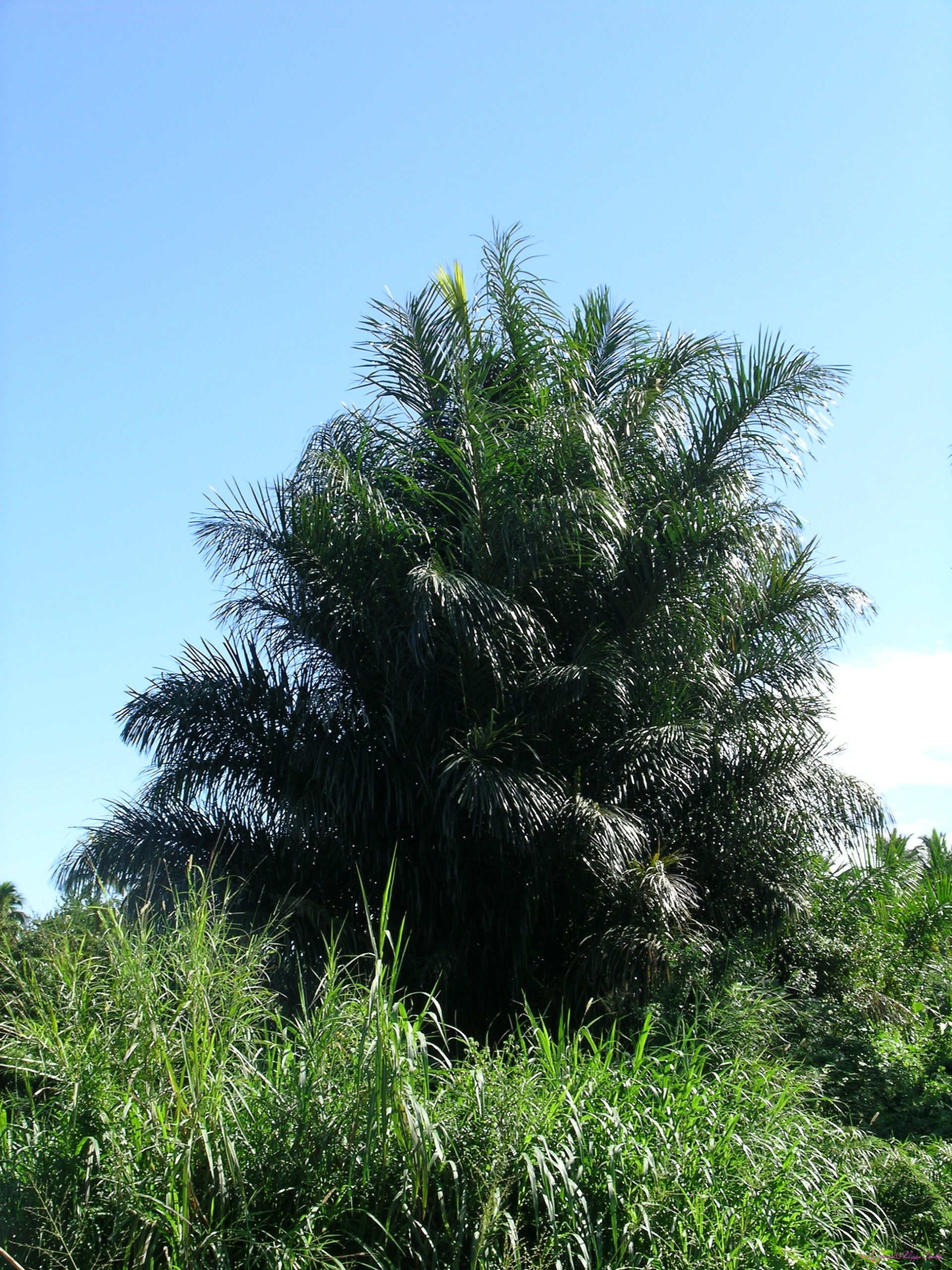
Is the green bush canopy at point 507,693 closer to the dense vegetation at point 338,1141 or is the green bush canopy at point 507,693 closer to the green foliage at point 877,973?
the green foliage at point 877,973

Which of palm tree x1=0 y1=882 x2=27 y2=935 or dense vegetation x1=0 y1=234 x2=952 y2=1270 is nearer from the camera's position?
dense vegetation x1=0 y1=234 x2=952 y2=1270

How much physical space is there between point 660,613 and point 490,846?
2503mm

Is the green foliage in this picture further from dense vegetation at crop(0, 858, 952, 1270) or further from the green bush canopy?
dense vegetation at crop(0, 858, 952, 1270)

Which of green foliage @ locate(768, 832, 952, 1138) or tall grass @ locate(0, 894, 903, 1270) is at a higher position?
green foliage @ locate(768, 832, 952, 1138)

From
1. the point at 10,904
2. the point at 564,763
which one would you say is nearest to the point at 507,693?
the point at 564,763

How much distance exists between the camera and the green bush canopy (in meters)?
8.77

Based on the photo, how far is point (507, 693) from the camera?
9266mm

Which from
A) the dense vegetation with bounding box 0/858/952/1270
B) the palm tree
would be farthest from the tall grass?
the palm tree

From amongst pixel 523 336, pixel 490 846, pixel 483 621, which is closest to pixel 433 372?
pixel 523 336

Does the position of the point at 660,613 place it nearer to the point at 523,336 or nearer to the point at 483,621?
the point at 483,621

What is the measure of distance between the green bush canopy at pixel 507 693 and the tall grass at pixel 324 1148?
3.51 meters

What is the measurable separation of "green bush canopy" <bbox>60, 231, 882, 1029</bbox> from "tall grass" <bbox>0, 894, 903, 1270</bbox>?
3.51 metres

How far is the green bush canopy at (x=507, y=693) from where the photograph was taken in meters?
8.77

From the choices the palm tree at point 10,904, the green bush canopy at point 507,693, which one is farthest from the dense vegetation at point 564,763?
the palm tree at point 10,904
